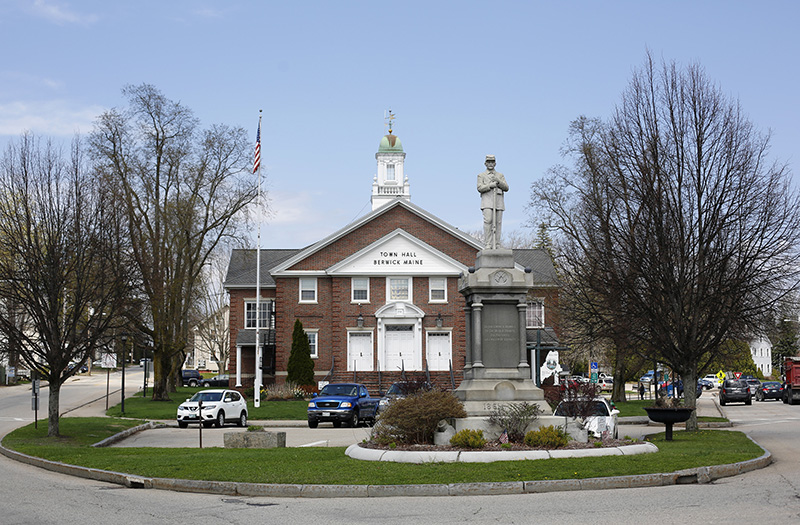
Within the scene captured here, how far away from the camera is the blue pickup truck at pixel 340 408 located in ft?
98.2

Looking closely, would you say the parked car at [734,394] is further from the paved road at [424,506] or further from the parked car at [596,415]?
the paved road at [424,506]

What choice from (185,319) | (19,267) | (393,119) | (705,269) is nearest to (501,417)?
(705,269)

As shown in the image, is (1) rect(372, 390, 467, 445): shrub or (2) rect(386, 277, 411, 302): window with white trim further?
(2) rect(386, 277, 411, 302): window with white trim

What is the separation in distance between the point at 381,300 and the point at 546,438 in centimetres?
3249

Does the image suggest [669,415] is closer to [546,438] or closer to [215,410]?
[546,438]

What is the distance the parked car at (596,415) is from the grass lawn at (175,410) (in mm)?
16789

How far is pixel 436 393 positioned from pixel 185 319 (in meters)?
30.6

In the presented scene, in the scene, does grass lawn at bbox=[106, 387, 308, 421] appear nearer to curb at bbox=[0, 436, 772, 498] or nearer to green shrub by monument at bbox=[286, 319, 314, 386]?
green shrub by monument at bbox=[286, 319, 314, 386]

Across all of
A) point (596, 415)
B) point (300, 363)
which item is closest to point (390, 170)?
point (300, 363)

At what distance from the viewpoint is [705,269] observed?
2438 cm

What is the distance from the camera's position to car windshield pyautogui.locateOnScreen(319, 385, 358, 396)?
31.3 metres

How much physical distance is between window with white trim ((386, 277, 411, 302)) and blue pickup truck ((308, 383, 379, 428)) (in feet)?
54.3

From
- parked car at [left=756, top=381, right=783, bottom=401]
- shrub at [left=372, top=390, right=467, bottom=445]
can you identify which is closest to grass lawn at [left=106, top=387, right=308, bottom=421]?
shrub at [left=372, top=390, right=467, bottom=445]

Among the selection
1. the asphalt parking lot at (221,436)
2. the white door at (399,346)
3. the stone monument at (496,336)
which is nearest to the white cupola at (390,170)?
the white door at (399,346)
